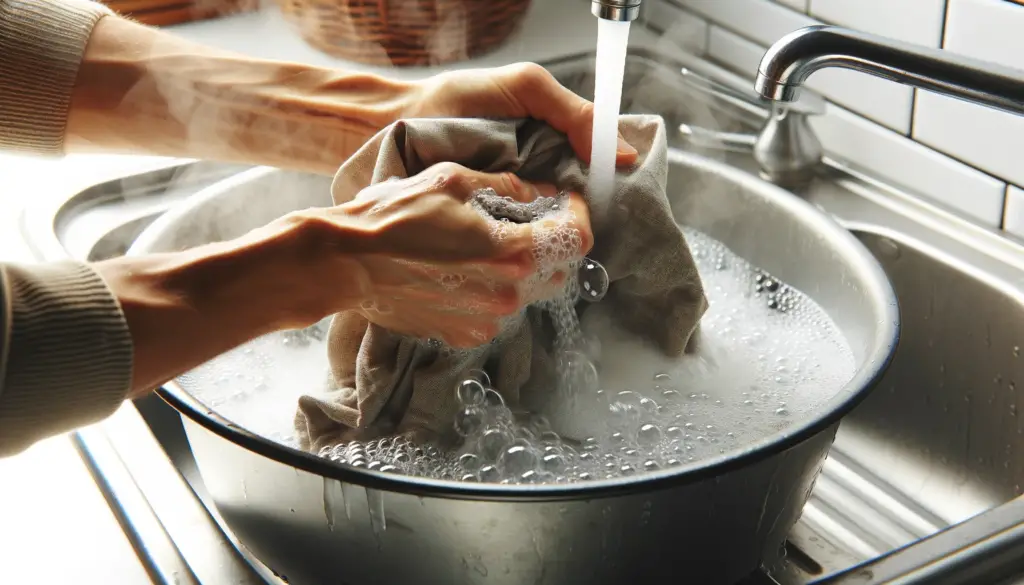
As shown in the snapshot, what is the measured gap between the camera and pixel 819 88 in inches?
36.3

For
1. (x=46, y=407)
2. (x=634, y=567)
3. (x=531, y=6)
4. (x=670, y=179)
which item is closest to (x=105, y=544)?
(x=46, y=407)

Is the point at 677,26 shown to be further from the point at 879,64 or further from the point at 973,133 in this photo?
the point at 879,64

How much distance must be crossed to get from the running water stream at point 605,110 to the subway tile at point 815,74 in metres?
0.36

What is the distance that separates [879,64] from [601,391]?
0.84 ft

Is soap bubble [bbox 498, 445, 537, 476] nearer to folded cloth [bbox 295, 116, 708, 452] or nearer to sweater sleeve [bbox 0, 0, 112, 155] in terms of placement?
folded cloth [bbox 295, 116, 708, 452]

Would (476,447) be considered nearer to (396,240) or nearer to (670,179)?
(396,240)

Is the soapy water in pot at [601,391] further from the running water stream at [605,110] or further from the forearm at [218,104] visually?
the forearm at [218,104]

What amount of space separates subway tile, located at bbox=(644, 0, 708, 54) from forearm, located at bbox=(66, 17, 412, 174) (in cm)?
46

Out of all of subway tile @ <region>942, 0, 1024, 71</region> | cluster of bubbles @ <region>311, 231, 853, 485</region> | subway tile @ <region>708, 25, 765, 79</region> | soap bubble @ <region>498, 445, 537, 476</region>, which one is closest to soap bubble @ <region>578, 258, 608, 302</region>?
cluster of bubbles @ <region>311, 231, 853, 485</region>

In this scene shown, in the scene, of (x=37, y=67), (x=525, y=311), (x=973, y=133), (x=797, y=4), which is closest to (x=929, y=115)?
(x=973, y=133)

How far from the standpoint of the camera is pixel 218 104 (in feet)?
2.26

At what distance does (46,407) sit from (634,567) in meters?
0.28

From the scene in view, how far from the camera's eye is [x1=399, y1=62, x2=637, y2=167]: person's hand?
2.02 ft

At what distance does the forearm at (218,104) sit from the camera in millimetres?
682
